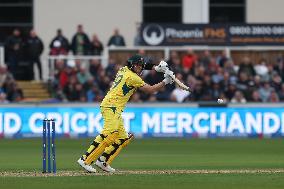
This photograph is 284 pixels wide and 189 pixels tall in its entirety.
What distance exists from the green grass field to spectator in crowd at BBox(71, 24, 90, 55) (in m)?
5.83

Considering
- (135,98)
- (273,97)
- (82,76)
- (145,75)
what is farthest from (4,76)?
(273,97)

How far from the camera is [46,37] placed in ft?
130

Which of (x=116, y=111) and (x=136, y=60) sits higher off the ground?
(x=136, y=60)

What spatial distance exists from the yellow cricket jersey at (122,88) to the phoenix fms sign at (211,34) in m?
16.7

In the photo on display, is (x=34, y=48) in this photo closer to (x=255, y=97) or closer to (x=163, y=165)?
(x=255, y=97)

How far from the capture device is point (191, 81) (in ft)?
111

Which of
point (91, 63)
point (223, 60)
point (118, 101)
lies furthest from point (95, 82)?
point (118, 101)

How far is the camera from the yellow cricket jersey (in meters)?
20.1

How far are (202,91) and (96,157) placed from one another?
14.3 m

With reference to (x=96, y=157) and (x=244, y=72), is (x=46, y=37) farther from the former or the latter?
(x=96, y=157)

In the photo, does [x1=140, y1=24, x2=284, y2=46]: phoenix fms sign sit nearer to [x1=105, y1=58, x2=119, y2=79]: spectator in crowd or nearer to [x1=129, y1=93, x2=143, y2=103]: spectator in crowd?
[x1=105, y1=58, x2=119, y2=79]: spectator in crowd

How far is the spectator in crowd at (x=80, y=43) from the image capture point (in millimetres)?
36125

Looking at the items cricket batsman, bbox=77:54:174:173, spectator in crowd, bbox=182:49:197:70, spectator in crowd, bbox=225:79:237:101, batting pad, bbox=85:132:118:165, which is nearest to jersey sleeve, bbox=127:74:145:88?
cricket batsman, bbox=77:54:174:173

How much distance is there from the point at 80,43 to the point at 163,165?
46.2 ft
